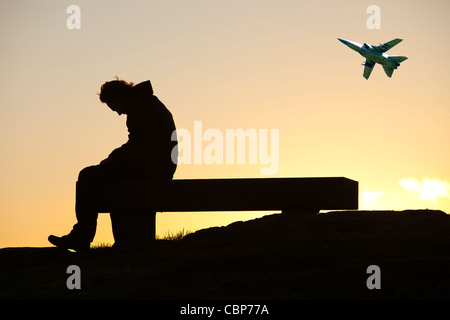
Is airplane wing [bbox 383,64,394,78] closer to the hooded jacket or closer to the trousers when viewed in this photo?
the hooded jacket

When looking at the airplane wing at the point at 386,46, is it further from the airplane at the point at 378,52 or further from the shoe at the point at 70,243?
the shoe at the point at 70,243

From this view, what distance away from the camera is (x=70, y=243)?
11859mm

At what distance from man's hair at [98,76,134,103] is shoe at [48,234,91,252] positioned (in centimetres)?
239

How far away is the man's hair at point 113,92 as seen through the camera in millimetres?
12086

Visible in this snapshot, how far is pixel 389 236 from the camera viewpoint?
976 centimetres

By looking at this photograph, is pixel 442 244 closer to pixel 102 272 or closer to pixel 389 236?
pixel 389 236

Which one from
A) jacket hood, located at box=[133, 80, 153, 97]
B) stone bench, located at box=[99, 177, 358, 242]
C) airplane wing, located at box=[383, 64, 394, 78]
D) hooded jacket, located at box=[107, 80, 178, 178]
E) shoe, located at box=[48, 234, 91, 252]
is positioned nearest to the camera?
stone bench, located at box=[99, 177, 358, 242]

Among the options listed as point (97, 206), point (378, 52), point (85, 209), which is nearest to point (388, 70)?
point (378, 52)

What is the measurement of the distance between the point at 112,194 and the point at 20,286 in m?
2.79

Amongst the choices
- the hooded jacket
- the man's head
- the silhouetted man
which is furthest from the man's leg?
the man's head

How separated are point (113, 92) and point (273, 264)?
16.2ft

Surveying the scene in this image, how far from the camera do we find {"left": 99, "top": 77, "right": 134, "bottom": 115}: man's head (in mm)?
12087

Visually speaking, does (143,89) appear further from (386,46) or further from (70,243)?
(386,46)
